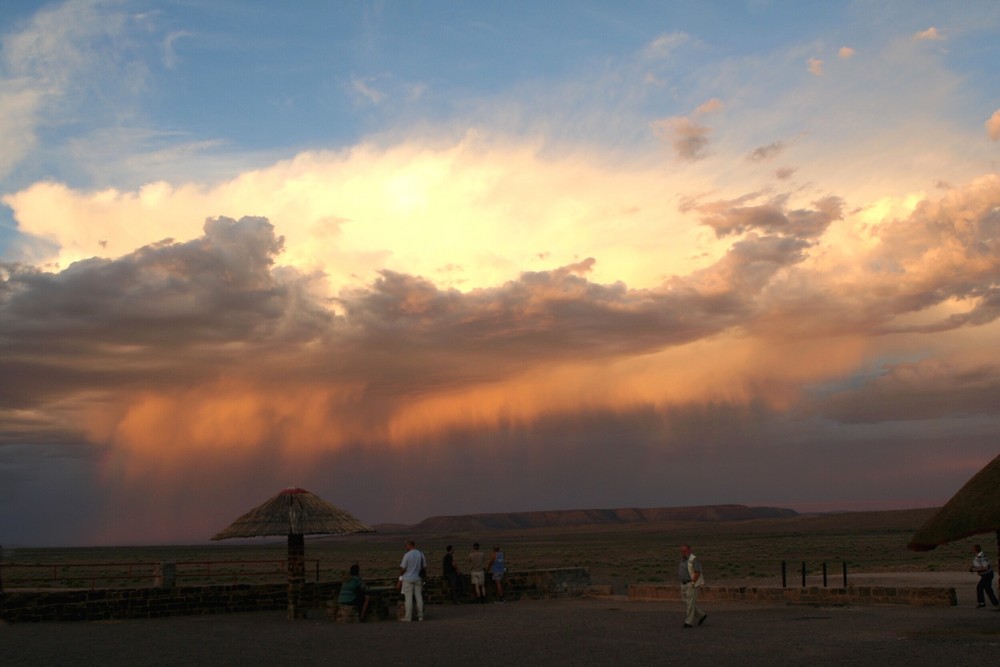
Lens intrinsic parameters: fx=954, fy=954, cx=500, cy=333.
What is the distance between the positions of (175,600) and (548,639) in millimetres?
10325

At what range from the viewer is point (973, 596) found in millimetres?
22828

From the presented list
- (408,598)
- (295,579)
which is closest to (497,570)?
(408,598)

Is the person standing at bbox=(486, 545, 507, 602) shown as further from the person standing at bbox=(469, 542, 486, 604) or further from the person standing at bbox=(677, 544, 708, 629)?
the person standing at bbox=(677, 544, 708, 629)

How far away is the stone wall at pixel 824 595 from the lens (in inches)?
803

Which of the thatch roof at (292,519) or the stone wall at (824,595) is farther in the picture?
the thatch roof at (292,519)

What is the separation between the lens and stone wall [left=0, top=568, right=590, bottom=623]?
2103 cm

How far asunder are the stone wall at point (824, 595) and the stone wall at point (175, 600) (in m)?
3.84

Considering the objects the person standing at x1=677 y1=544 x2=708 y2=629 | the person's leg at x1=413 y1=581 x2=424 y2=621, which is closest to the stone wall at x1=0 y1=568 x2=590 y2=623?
the person's leg at x1=413 y1=581 x2=424 y2=621

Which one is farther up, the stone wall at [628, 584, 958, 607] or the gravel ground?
the gravel ground

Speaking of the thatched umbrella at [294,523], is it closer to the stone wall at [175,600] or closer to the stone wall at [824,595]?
the stone wall at [175,600]

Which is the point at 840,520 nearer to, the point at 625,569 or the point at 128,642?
the point at 625,569

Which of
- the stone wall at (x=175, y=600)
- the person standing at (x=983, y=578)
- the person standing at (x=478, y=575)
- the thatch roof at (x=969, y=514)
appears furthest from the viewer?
the person standing at (x=478, y=575)

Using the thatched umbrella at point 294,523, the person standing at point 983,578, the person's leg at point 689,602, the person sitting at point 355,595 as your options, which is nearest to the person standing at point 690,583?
the person's leg at point 689,602

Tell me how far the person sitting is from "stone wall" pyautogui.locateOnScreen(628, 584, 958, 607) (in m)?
7.61
